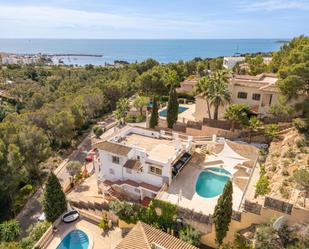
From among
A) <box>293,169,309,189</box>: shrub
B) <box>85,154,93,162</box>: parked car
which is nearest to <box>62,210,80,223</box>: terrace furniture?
<box>85,154,93,162</box>: parked car

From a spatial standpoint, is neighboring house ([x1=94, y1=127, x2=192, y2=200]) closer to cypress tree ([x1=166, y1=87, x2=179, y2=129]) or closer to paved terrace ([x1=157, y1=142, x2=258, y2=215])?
paved terrace ([x1=157, y1=142, x2=258, y2=215])

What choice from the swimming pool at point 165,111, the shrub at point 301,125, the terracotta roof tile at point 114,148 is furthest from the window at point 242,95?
the terracotta roof tile at point 114,148

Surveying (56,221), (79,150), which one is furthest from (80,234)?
(79,150)

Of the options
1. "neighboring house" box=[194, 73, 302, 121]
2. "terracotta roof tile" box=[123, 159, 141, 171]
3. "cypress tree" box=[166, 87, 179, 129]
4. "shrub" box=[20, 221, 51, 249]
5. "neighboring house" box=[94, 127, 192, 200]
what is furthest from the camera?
"cypress tree" box=[166, 87, 179, 129]

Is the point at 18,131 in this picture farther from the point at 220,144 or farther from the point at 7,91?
the point at 7,91

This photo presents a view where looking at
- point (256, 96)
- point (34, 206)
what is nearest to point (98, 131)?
point (34, 206)

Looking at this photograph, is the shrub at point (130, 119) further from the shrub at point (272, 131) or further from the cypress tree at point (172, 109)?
the shrub at point (272, 131)
